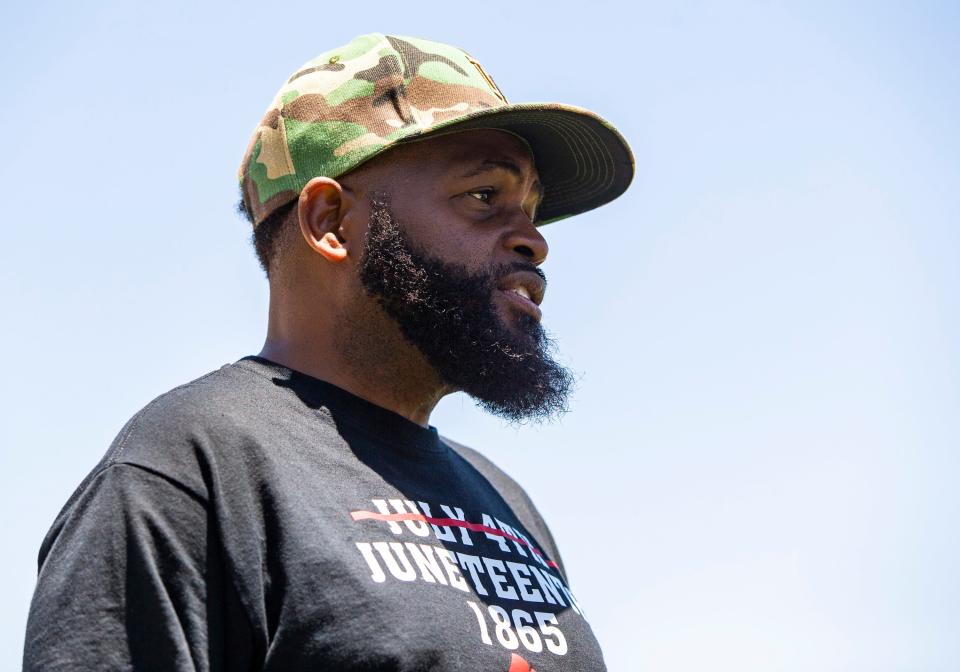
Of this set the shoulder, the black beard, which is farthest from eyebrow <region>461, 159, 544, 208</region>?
the shoulder

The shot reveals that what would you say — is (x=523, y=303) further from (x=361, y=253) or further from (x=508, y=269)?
(x=361, y=253)

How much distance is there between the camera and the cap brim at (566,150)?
3309 millimetres

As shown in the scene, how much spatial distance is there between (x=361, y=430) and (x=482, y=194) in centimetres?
88

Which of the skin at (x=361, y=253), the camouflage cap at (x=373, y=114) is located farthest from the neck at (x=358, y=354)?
the camouflage cap at (x=373, y=114)

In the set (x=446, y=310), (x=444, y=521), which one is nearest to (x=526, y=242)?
(x=446, y=310)

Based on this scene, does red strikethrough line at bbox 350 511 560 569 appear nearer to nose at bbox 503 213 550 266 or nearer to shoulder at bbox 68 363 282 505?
shoulder at bbox 68 363 282 505

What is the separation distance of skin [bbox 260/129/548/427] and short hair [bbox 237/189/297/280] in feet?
0.12

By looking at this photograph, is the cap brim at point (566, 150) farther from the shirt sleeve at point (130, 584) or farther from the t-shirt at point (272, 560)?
the shirt sleeve at point (130, 584)

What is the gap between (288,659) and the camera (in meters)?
2.32

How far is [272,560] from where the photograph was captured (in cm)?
245

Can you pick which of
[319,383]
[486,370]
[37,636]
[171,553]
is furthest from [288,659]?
[486,370]

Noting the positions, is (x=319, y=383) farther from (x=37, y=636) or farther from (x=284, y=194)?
(x=37, y=636)

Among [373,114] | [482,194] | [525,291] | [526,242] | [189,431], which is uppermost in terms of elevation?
[373,114]

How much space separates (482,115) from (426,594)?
1440 millimetres
